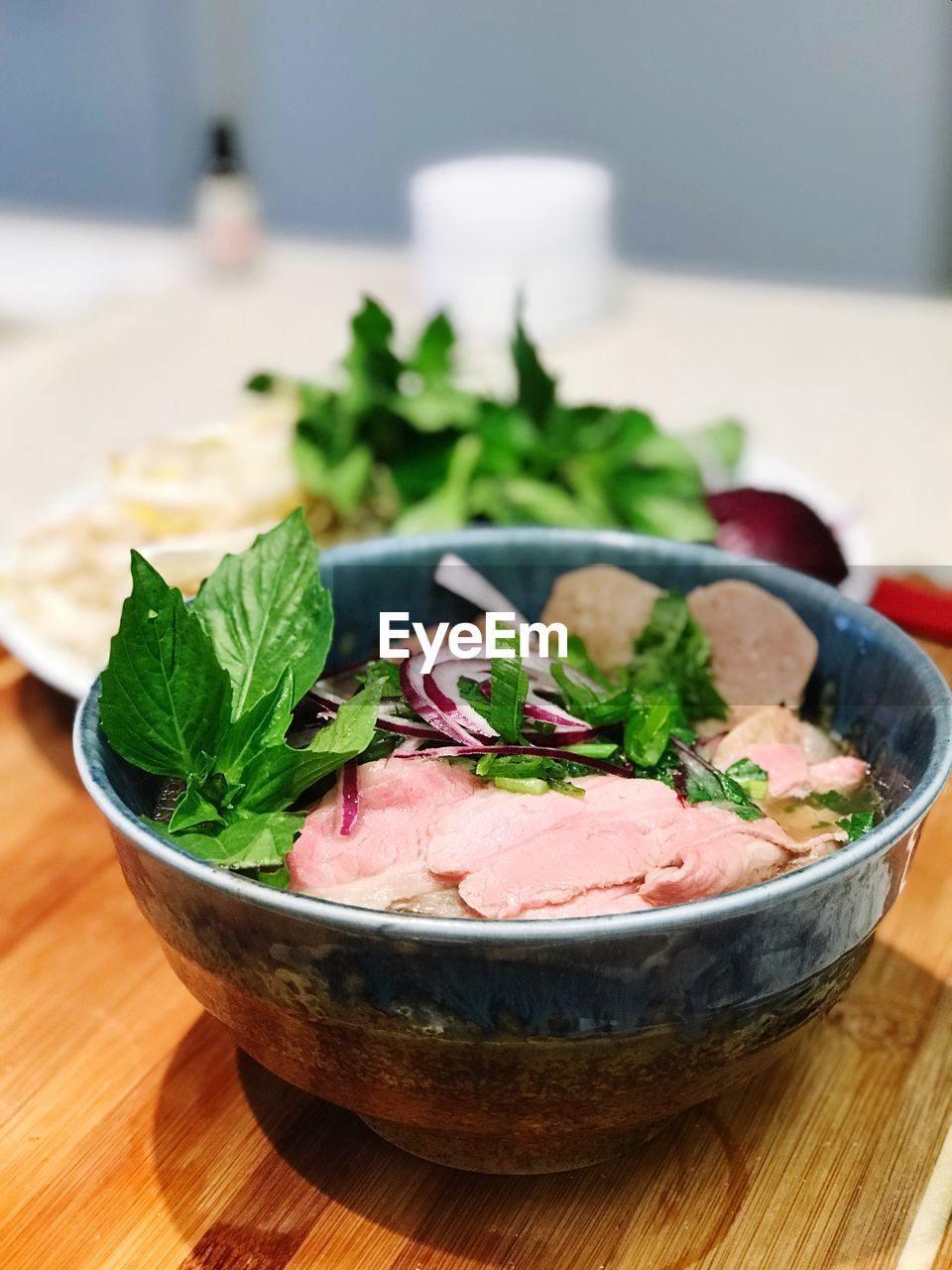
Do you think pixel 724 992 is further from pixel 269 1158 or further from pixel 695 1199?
pixel 269 1158

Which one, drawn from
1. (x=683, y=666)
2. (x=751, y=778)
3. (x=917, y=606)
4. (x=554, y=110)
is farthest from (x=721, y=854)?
(x=554, y=110)

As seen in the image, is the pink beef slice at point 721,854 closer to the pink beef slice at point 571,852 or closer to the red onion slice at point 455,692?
the pink beef slice at point 571,852

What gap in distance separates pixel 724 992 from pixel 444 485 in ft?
3.57

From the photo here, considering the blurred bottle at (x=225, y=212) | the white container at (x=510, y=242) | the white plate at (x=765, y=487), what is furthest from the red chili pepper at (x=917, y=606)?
the blurred bottle at (x=225, y=212)

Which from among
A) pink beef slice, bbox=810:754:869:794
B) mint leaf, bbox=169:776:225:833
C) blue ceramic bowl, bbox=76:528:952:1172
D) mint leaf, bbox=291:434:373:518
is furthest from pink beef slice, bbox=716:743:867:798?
mint leaf, bbox=291:434:373:518

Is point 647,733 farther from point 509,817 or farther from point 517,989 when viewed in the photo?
point 517,989

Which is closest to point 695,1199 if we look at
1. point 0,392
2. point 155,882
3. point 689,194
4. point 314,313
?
point 155,882

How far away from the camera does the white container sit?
2637mm

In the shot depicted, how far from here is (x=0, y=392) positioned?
266 cm

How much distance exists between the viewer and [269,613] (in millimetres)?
864

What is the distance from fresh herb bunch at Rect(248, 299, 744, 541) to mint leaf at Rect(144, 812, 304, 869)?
2.93 feet

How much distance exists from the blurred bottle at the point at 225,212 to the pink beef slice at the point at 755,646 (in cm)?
275

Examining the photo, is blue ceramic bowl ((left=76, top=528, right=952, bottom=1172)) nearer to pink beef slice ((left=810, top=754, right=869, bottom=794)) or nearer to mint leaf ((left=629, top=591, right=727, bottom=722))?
pink beef slice ((left=810, top=754, right=869, bottom=794))

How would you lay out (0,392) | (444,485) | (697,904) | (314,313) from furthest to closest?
(314,313)
(0,392)
(444,485)
(697,904)
